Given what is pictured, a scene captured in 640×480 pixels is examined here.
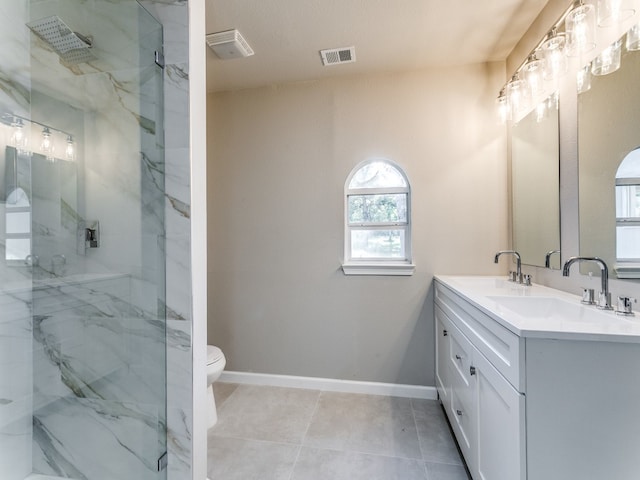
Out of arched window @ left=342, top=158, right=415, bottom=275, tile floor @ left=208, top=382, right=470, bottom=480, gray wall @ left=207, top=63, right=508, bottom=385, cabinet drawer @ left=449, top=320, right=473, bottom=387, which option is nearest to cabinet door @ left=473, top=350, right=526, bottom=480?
cabinet drawer @ left=449, top=320, right=473, bottom=387

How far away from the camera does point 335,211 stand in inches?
91.6

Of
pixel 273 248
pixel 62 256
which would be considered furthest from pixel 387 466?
pixel 62 256

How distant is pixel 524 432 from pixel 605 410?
0.24m

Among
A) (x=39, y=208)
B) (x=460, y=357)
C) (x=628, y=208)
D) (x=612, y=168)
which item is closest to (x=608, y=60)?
(x=612, y=168)

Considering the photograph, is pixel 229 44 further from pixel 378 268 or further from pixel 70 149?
pixel 378 268

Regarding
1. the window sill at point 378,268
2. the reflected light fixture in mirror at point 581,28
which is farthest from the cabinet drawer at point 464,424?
the reflected light fixture in mirror at point 581,28

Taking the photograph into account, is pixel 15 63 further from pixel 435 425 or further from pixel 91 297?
pixel 435 425

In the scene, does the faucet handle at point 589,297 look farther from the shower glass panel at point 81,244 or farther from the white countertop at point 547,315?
the shower glass panel at point 81,244

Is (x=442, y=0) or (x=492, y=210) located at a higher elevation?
(x=442, y=0)

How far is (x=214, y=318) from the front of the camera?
Answer: 2.52 metres

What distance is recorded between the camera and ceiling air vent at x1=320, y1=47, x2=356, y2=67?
1984 millimetres

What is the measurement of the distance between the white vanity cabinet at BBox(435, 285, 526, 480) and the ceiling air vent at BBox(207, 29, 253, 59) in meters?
2.08

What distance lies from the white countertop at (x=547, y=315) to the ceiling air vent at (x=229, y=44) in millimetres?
2050

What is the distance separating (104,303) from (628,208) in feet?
7.64
